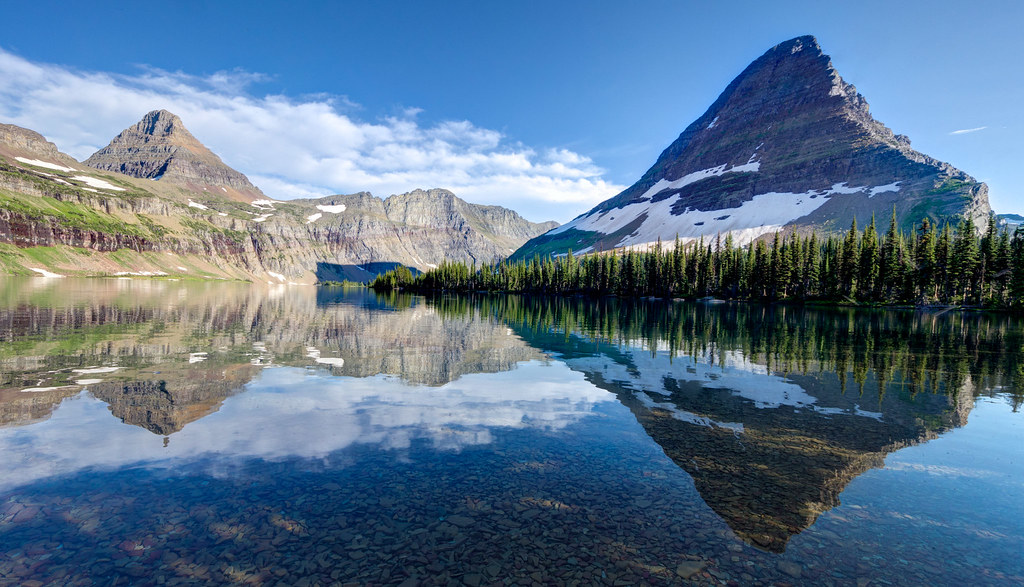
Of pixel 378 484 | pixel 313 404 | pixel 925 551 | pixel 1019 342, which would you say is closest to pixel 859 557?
pixel 925 551

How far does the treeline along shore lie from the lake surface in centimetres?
A: 9059

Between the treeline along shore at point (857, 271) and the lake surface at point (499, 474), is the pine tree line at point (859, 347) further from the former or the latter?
the treeline along shore at point (857, 271)

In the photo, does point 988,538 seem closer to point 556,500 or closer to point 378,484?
point 556,500

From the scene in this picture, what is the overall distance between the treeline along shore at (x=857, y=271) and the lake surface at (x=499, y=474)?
90.6 meters

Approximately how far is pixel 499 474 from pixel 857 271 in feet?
422

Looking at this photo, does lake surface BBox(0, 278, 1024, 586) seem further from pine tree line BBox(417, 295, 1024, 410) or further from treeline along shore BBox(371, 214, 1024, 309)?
treeline along shore BBox(371, 214, 1024, 309)

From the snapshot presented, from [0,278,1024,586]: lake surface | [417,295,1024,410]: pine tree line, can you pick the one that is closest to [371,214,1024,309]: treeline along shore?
[417,295,1024,410]: pine tree line

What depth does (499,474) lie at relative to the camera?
1259 centimetres

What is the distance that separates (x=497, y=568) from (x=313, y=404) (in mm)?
13551

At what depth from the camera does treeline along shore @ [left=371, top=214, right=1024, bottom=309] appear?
89.8m

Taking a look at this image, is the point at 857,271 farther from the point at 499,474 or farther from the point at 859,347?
the point at 499,474

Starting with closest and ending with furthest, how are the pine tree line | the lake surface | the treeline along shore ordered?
the lake surface
the pine tree line
the treeline along shore

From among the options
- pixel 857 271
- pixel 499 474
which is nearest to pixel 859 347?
pixel 499 474

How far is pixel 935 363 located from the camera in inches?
1212
